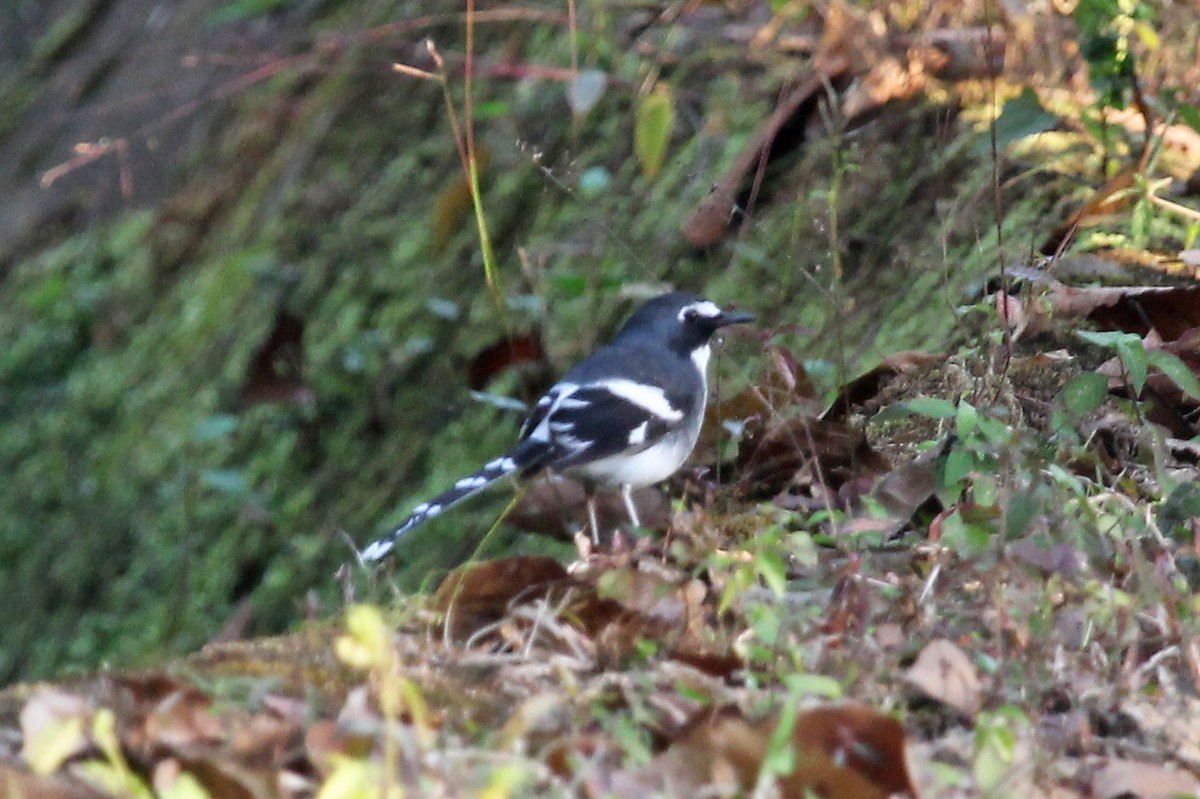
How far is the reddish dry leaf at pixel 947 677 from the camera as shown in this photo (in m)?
2.32

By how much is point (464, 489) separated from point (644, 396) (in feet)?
2.54

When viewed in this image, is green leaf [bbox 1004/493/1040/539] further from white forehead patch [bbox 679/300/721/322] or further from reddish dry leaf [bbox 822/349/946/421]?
white forehead patch [bbox 679/300/721/322]

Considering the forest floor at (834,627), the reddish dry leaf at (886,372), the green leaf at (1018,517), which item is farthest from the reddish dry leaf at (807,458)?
the green leaf at (1018,517)

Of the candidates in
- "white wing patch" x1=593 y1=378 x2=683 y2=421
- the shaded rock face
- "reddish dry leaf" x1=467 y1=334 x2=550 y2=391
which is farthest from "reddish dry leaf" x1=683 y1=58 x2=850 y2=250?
the shaded rock face

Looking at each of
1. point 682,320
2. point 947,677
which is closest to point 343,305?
point 682,320

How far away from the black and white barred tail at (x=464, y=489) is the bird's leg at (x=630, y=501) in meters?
0.27

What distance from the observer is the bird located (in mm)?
4395

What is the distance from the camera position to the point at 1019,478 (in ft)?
10.4

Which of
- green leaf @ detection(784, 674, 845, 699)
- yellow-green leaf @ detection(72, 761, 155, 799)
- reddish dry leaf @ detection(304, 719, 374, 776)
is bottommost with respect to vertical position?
green leaf @ detection(784, 674, 845, 699)

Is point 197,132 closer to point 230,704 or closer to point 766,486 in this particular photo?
point 766,486

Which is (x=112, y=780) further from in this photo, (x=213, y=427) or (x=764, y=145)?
(x=764, y=145)

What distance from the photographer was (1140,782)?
213 centimetres

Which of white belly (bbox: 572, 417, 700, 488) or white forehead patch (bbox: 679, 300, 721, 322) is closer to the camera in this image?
white belly (bbox: 572, 417, 700, 488)

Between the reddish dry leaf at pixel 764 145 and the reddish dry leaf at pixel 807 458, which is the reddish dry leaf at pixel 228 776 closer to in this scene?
the reddish dry leaf at pixel 807 458
